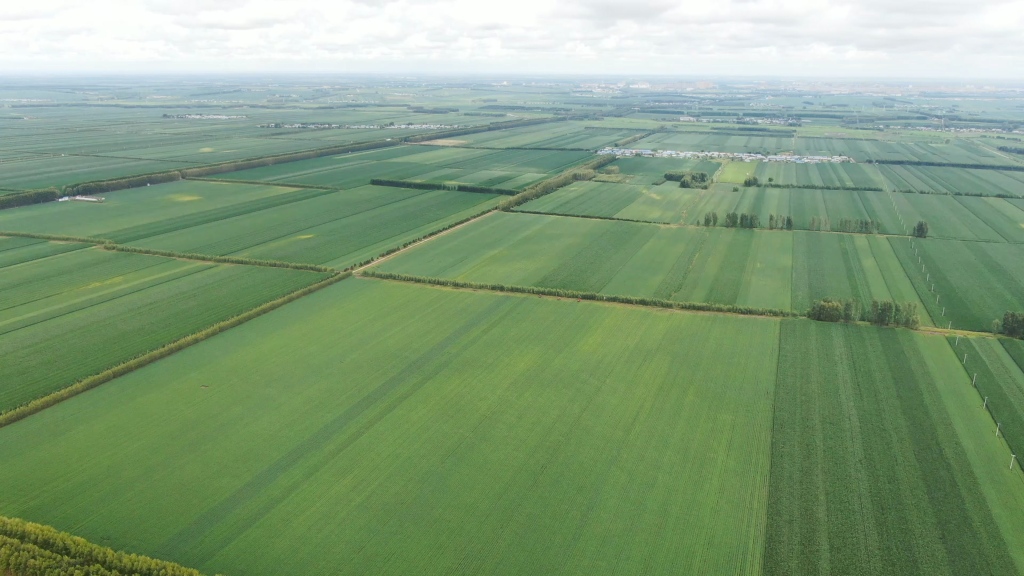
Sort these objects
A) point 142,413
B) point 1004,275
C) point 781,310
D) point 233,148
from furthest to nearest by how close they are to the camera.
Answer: point 233,148 < point 1004,275 < point 781,310 < point 142,413

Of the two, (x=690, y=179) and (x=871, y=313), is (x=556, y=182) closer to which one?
(x=690, y=179)

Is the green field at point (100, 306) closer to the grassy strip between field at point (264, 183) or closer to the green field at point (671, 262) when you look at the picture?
the green field at point (671, 262)

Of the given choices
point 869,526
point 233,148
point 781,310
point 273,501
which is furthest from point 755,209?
point 233,148

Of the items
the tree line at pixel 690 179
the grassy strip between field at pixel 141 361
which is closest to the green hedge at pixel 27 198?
the grassy strip between field at pixel 141 361

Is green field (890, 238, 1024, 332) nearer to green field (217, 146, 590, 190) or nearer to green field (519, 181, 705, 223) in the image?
green field (519, 181, 705, 223)

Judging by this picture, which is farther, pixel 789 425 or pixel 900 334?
pixel 900 334

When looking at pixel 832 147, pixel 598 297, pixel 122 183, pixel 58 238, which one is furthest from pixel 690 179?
pixel 122 183

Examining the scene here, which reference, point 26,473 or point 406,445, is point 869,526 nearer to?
point 406,445
